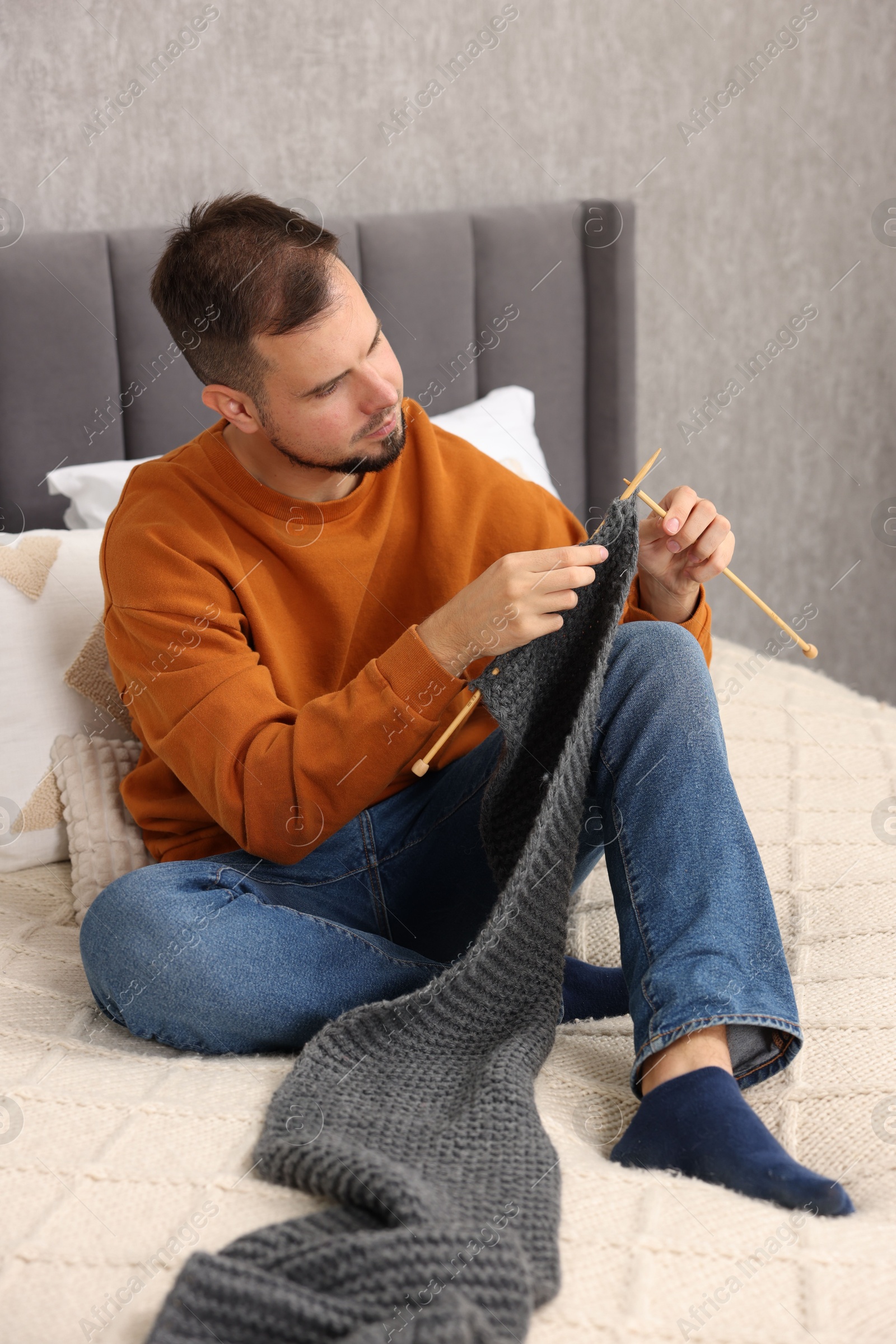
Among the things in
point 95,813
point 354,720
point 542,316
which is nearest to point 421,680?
point 354,720

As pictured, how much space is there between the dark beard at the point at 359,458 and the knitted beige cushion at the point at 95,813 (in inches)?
15.4

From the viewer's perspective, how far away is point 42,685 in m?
1.26

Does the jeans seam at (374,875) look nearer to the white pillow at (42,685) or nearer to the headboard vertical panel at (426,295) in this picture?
the white pillow at (42,685)

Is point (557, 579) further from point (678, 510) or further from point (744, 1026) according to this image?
point (744, 1026)

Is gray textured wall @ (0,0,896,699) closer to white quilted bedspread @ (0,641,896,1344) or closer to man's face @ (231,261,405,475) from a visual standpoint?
man's face @ (231,261,405,475)

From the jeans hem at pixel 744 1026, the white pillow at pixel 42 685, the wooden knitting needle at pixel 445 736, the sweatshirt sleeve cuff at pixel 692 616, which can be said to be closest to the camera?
the jeans hem at pixel 744 1026

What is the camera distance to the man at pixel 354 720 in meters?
0.86

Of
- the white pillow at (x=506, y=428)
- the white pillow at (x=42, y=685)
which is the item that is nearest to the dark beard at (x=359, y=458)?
the white pillow at (x=42, y=685)

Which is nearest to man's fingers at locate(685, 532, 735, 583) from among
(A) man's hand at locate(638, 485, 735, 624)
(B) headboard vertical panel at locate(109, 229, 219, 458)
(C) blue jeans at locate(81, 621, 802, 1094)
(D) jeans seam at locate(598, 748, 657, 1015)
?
(A) man's hand at locate(638, 485, 735, 624)

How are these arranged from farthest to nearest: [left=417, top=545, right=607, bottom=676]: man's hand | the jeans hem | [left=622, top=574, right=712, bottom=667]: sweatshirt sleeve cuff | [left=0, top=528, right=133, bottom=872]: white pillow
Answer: [left=0, top=528, right=133, bottom=872]: white pillow
[left=622, top=574, right=712, bottom=667]: sweatshirt sleeve cuff
[left=417, top=545, right=607, bottom=676]: man's hand
the jeans hem

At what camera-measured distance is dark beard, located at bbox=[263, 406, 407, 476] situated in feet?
3.63

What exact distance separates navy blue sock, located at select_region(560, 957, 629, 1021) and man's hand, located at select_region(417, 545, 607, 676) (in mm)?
297

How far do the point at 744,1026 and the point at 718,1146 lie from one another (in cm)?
11

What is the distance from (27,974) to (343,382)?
24.7 inches
